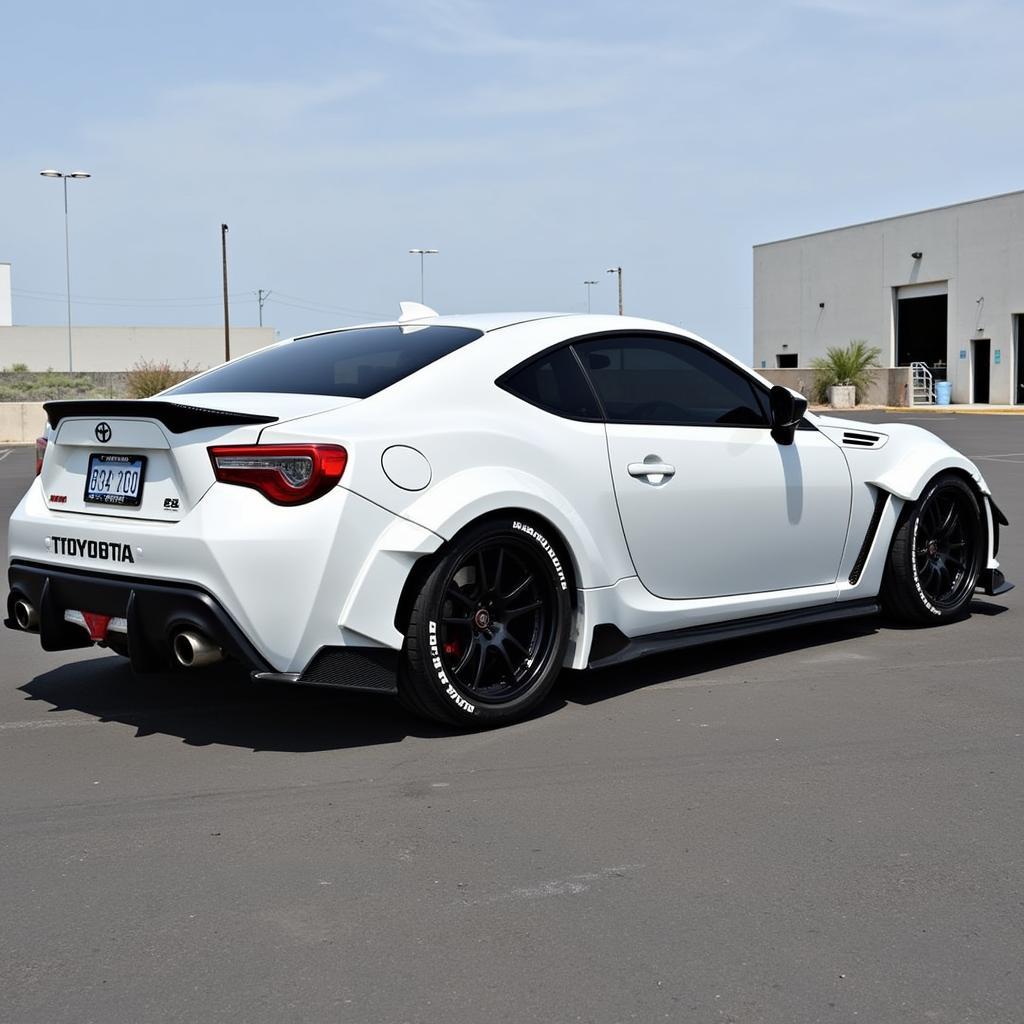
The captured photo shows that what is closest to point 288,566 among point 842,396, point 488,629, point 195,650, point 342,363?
point 195,650

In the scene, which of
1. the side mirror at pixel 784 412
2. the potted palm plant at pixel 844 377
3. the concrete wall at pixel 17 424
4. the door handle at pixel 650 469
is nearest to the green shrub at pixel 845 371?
the potted palm plant at pixel 844 377

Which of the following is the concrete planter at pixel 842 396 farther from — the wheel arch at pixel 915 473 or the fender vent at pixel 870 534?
the fender vent at pixel 870 534

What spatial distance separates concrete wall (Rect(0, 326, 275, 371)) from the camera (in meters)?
82.7

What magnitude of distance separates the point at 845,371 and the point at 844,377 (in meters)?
0.22

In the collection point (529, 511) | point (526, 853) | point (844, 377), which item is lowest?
point (526, 853)

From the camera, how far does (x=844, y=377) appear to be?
50125 millimetres

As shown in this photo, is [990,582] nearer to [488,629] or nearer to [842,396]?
[488,629]

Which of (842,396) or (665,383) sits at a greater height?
(842,396)

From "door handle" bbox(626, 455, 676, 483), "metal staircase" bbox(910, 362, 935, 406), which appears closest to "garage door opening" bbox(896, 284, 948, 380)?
"metal staircase" bbox(910, 362, 935, 406)

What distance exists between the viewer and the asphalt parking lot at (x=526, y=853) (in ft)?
9.76

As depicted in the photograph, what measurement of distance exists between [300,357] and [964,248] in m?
49.0

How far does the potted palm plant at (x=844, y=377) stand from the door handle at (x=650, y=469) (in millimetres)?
44959

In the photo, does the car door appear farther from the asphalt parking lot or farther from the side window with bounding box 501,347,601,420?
the asphalt parking lot

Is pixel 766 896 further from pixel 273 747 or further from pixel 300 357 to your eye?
pixel 300 357
